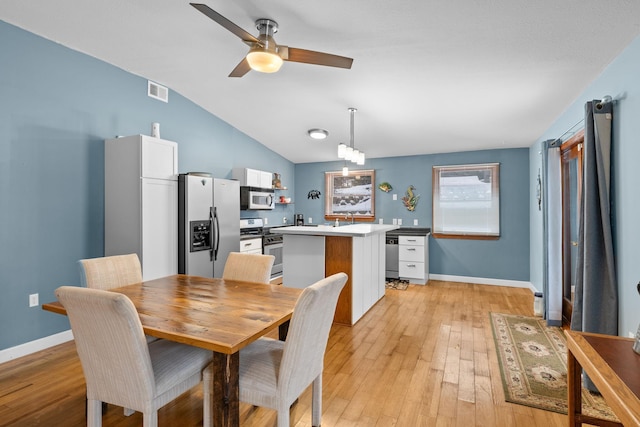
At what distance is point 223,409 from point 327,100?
11.5 feet

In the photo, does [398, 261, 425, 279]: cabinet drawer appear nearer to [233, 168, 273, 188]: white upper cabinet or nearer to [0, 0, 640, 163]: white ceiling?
[0, 0, 640, 163]: white ceiling

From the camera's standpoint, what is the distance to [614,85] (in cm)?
243

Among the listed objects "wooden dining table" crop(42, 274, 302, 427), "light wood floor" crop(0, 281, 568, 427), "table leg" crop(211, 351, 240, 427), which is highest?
"wooden dining table" crop(42, 274, 302, 427)

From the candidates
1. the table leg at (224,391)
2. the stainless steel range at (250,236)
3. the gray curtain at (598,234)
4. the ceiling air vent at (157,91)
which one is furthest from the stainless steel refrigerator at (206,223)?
the gray curtain at (598,234)

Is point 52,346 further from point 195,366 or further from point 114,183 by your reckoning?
point 195,366

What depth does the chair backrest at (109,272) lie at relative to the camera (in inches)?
87.3

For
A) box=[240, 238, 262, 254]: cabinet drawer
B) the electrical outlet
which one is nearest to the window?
box=[240, 238, 262, 254]: cabinet drawer

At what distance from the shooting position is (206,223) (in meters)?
4.09

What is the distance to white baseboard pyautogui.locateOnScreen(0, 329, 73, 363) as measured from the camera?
278cm

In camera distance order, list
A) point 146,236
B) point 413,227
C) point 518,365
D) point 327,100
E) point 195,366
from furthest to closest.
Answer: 1. point 413,227
2. point 327,100
3. point 146,236
4. point 518,365
5. point 195,366

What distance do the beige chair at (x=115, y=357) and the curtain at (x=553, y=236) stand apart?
367 centimetres

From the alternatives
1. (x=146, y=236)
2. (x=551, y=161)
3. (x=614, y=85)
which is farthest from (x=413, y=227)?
(x=146, y=236)

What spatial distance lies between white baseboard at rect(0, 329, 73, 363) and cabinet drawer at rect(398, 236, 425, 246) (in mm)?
4455

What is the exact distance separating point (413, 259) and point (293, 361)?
4322mm
